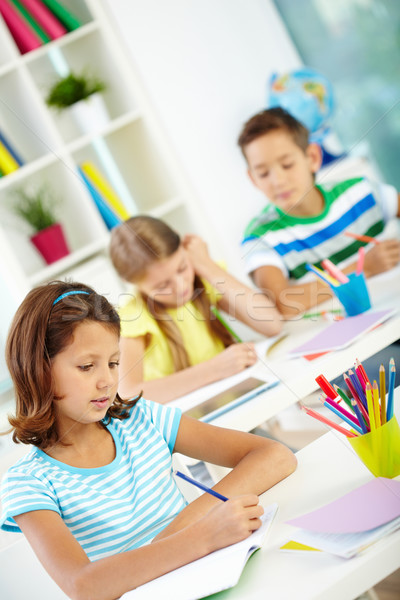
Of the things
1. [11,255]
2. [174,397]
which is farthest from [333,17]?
[174,397]

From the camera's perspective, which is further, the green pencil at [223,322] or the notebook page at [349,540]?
the green pencil at [223,322]

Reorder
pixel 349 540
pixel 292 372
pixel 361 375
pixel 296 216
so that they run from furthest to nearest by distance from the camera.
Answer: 1. pixel 296 216
2. pixel 292 372
3. pixel 361 375
4. pixel 349 540

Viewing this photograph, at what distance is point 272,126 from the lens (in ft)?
4.33

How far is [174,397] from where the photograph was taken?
0.95 meters

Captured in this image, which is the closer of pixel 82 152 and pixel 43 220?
pixel 43 220

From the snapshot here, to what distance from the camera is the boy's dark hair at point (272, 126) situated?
1.32 m

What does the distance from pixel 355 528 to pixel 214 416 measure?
0.39m

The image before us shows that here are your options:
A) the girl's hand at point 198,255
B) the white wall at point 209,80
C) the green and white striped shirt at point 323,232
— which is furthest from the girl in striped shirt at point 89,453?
the white wall at point 209,80

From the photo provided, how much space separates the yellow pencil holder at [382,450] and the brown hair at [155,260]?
2.11 feet

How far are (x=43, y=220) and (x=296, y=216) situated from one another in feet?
1.62

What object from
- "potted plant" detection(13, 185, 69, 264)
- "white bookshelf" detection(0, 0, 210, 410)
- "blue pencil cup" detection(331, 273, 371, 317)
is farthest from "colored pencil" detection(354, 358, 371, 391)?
"potted plant" detection(13, 185, 69, 264)

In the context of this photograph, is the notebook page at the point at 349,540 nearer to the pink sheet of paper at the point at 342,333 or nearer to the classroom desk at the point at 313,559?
the classroom desk at the point at 313,559

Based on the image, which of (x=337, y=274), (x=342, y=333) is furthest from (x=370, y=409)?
(x=337, y=274)

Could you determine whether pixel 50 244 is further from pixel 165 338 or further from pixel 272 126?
pixel 272 126
